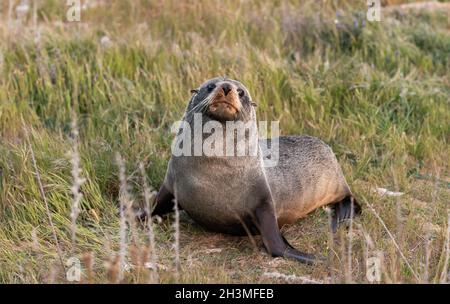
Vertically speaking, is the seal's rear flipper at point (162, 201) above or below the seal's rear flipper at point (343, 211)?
above

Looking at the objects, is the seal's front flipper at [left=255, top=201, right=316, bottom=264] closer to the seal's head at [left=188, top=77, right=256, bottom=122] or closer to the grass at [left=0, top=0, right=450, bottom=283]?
the grass at [left=0, top=0, right=450, bottom=283]

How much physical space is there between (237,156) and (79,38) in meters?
2.82

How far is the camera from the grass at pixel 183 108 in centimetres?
430

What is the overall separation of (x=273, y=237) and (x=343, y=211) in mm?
964

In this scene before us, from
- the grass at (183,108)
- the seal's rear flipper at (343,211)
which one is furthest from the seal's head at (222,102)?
the seal's rear flipper at (343,211)

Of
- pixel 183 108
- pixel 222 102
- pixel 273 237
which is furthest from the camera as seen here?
pixel 183 108

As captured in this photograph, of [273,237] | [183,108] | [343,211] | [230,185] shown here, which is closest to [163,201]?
[230,185]

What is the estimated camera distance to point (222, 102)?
14.3ft

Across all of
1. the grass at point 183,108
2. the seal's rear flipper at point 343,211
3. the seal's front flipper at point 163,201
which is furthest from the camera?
the seal's rear flipper at point 343,211

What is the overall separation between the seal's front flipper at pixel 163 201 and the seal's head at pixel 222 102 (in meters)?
0.54

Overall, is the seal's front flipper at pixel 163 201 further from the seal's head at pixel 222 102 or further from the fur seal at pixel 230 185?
the seal's head at pixel 222 102

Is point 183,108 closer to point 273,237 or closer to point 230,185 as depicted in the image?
point 230,185

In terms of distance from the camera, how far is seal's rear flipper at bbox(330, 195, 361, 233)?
5137 mm

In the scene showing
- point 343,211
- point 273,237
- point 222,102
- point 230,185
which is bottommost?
point 343,211
